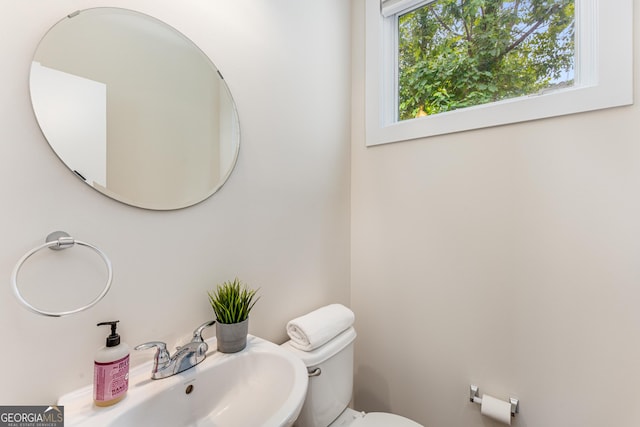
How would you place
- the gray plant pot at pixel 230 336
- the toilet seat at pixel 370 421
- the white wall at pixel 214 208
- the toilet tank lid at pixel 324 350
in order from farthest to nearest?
the toilet seat at pixel 370 421, the toilet tank lid at pixel 324 350, the gray plant pot at pixel 230 336, the white wall at pixel 214 208

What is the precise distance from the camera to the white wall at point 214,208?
0.62 m

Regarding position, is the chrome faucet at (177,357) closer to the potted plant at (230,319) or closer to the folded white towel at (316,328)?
the potted plant at (230,319)

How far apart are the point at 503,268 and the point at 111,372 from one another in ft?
4.33

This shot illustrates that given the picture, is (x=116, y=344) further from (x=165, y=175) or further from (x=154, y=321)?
(x=165, y=175)

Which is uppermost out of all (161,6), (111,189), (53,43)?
(161,6)

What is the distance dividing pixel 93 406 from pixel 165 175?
1.97ft

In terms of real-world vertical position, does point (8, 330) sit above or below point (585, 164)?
below

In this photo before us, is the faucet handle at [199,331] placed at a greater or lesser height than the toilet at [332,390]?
greater

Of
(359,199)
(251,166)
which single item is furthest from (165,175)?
(359,199)

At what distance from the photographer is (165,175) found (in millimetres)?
856

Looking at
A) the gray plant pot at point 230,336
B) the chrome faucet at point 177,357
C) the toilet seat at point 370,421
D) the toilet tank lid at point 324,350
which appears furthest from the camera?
the toilet seat at point 370,421

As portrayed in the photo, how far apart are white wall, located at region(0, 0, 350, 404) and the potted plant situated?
8 centimetres

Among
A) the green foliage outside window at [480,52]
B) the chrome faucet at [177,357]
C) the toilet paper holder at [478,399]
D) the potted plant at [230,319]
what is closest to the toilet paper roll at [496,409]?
the toilet paper holder at [478,399]

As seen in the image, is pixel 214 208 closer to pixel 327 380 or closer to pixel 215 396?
pixel 215 396
